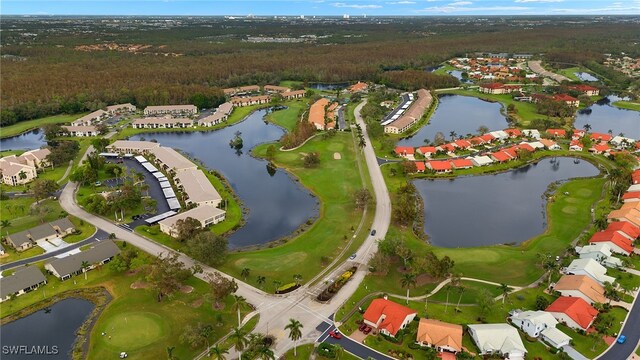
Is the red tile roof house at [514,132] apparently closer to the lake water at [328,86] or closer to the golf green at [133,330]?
the lake water at [328,86]

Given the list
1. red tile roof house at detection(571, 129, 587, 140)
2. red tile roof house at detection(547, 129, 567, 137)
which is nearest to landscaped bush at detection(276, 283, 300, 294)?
red tile roof house at detection(547, 129, 567, 137)

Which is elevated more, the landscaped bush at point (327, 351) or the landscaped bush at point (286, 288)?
the landscaped bush at point (327, 351)

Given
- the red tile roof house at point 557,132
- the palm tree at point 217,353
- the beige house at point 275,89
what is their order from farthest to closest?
the beige house at point 275,89 → the red tile roof house at point 557,132 → the palm tree at point 217,353

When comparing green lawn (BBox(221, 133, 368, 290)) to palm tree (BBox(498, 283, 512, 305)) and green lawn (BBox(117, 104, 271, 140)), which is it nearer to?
palm tree (BBox(498, 283, 512, 305))

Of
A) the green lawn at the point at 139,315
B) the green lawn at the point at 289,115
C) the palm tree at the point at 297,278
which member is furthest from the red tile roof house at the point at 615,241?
the green lawn at the point at 289,115

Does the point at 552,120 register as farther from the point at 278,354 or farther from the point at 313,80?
the point at 278,354

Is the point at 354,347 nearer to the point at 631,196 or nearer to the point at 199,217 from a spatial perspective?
the point at 199,217
